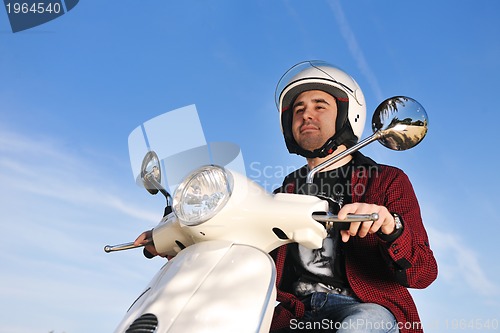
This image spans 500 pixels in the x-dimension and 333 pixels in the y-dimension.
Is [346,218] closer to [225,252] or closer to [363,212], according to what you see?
[363,212]

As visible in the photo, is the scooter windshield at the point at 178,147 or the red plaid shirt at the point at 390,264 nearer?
the scooter windshield at the point at 178,147

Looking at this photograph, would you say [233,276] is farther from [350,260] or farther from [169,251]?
[350,260]

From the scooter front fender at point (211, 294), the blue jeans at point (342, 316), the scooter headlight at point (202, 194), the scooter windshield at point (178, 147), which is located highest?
the scooter windshield at point (178, 147)

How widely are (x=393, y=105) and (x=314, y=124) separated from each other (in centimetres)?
56

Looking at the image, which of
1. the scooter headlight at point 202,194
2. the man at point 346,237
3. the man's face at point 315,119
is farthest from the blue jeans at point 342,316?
the man's face at point 315,119

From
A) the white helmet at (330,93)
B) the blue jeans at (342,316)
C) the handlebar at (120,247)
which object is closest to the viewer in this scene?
the blue jeans at (342,316)

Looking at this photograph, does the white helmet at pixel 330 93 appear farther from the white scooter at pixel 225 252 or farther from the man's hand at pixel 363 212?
the man's hand at pixel 363 212

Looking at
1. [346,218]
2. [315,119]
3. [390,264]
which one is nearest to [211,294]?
[346,218]

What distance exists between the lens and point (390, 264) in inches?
71.9

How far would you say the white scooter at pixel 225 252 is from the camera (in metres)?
1.37

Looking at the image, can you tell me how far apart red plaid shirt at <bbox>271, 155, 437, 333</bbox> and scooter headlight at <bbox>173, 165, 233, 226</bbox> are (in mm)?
536

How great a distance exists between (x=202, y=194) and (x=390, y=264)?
0.71m

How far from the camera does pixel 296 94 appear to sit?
7.87 feet

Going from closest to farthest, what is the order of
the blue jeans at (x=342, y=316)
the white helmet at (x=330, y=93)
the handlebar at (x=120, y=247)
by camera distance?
the blue jeans at (x=342, y=316)
the handlebar at (x=120, y=247)
the white helmet at (x=330, y=93)
